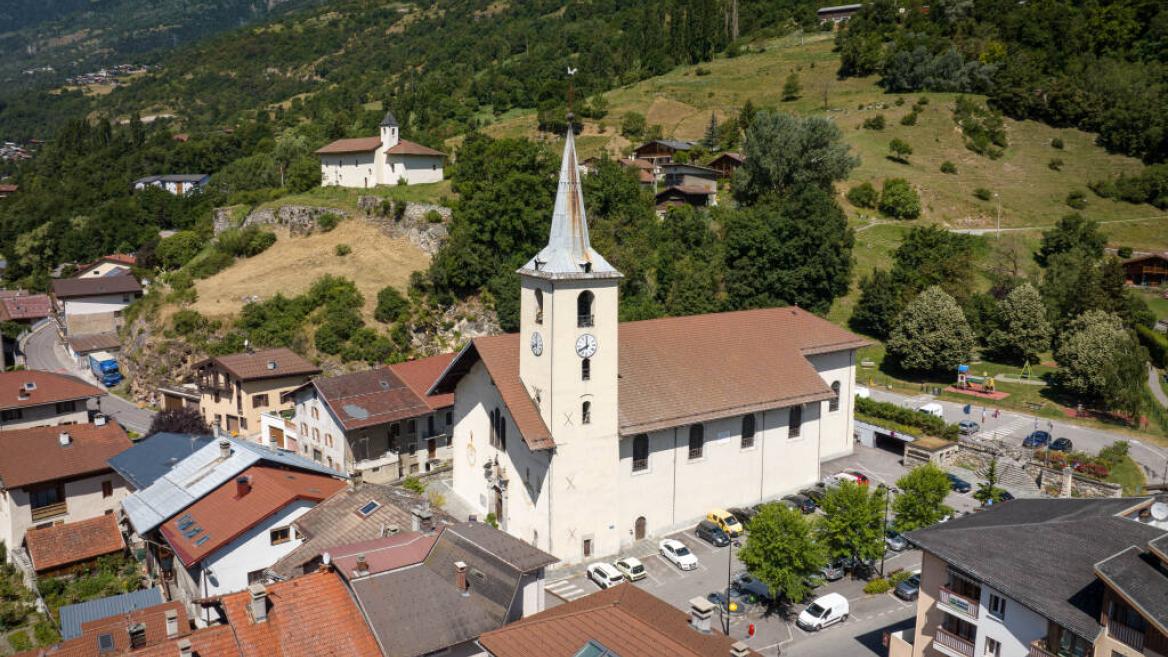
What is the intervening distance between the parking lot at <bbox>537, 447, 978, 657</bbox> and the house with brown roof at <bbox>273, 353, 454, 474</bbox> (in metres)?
15.6

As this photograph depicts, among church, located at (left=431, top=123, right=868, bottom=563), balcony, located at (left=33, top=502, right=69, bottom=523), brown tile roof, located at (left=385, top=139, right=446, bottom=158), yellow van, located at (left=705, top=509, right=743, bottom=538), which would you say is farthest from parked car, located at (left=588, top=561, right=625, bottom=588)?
brown tile roof, located at (left=385, top=139, right=446, bottom=158)

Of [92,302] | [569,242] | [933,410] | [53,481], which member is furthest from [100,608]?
[92,302]

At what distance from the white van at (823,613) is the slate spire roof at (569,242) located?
1471 cm

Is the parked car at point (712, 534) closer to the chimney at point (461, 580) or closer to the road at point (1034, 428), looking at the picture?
the chimney at point (461, 580)

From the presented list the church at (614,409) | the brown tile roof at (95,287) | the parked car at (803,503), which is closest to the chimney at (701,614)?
the church at (614,409)

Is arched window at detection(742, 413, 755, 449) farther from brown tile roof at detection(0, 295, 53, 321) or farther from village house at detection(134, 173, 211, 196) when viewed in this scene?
village house at detection(134, 173, 211, 196)

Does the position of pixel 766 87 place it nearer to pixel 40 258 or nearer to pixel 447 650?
pixel 40 258

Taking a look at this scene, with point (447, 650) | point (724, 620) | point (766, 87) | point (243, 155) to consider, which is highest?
point (766, 87)

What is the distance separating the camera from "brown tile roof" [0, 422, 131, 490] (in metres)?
37.2

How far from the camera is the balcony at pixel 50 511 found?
3781cm

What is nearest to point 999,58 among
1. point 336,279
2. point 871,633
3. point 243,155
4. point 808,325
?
point 808,325

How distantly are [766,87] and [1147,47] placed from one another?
49723 millimetres

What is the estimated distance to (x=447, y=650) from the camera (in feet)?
73.9

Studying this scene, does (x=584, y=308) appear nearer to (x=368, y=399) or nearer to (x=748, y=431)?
(x=748, y=431)
